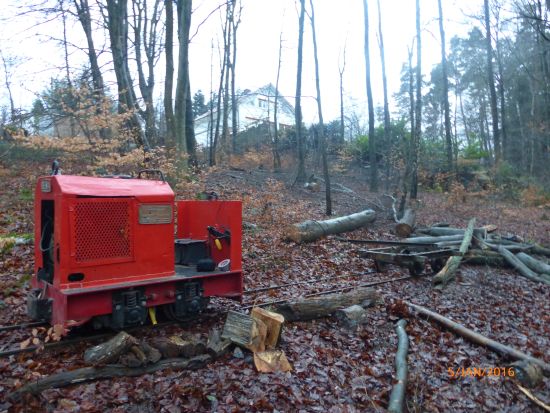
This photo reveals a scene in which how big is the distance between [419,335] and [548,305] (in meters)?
4.23

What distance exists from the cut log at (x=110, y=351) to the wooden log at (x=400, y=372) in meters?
2.87

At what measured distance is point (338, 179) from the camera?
88.3 feet

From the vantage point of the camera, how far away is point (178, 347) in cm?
495

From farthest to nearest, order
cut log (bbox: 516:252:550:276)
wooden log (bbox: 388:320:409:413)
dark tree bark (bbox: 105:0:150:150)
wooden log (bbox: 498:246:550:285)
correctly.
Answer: dark tree bark (bbox: 105:0:150:150) → cut log (bbox: 516:252:550:276) → wooden log (bbox: 498:246:550:285) → wooden log (bbox: 388:320:409:413)

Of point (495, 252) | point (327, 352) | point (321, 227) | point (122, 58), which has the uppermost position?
point (122, 58)

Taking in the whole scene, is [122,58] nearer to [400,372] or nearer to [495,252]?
[495,252]

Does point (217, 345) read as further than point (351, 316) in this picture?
No

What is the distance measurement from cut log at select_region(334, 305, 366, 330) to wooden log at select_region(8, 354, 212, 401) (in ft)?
7.95

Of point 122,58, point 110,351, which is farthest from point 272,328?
point 122,58

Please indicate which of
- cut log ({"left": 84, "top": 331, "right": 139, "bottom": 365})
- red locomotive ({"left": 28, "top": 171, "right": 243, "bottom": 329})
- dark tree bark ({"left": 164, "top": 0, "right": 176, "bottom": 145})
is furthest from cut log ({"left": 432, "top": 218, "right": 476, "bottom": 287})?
dark tree bark ({"left": 164, "top": 0, "right": 176, "bottom": 145})

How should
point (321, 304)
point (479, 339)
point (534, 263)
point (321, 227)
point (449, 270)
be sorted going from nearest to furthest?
point (479, 339), point (321, 304), point (449, 270), point (534, 263), point (321, 227)

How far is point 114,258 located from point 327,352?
9.68ft

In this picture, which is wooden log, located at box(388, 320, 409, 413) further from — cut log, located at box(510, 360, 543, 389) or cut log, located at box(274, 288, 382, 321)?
cut log, located at box(510, 360, 543, 389)

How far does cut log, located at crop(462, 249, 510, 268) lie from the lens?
11.4 meters
